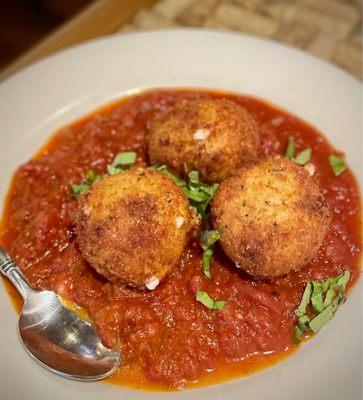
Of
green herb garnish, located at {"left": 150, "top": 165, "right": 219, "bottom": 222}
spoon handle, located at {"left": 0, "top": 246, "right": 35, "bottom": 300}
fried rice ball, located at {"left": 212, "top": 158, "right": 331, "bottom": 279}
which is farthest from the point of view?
green herb garnish, located at {"left": 150, "top": 165, "right": 219, "bottom": 222}

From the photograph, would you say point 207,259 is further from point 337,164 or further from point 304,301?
point 337,164

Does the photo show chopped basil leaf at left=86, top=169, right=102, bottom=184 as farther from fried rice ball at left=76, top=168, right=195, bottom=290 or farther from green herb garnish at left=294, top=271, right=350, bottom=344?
green herb garnish at left=294, top=271, right=350, bottom=344

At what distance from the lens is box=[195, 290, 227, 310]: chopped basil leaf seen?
2572 mm

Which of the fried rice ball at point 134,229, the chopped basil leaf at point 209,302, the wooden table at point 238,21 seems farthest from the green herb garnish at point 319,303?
the wooden table at point 238,21

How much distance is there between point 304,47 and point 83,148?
194 centimetres

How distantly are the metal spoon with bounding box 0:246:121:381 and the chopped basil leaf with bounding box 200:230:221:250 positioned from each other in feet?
2.24

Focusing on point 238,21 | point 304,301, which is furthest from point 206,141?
point 238,21

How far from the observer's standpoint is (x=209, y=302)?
2590 mm

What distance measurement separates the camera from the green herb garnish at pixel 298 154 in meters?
3.13

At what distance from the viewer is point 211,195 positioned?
2889 millimetres

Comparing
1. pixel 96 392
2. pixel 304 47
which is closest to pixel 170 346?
pixel 96 392

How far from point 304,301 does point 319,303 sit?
7 centimetres

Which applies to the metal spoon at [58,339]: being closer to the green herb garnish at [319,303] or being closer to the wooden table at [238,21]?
the green herb garnish at [319,303]

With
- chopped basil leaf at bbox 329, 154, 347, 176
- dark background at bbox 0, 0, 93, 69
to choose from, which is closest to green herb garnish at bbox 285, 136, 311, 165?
chopped basil leaf at bbox 329, 154, 347, 176
